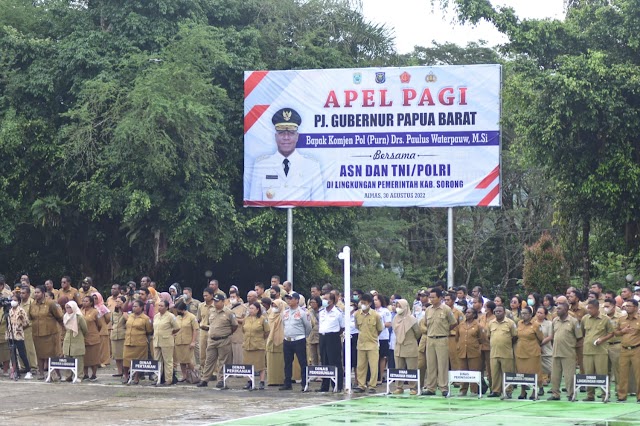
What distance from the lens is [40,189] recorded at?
96.5 feet

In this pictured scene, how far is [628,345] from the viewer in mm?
17906

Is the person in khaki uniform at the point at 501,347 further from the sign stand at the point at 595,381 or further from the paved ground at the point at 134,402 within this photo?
the paved ground at the point at 134,402

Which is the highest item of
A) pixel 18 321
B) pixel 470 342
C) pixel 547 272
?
pixel 547 272

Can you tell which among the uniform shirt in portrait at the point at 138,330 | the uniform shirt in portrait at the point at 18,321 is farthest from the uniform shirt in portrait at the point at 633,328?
the uniform shirt in portrait at the point at 18,321

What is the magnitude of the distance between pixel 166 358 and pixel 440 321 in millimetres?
4997

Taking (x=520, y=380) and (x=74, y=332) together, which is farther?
(x=74, y=332)

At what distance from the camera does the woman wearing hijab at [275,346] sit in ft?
66.6

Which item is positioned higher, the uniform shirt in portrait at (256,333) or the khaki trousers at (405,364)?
the uniform shirt in portrait at (256,333)

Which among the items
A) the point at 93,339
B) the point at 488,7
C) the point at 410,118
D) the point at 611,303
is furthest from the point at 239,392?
A: the point at 488,7

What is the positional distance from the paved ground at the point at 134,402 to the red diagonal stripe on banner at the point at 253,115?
26.4ft

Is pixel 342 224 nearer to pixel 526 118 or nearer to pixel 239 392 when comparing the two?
pixel 526 118

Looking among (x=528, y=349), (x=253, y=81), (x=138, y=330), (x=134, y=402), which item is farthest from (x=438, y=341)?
(x=253, y=81)

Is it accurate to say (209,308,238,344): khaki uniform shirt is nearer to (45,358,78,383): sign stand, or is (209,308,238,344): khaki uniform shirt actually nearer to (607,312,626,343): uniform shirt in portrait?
(45,358,78,383): sign stand

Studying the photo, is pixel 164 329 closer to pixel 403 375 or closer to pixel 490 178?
pixel 403 375
